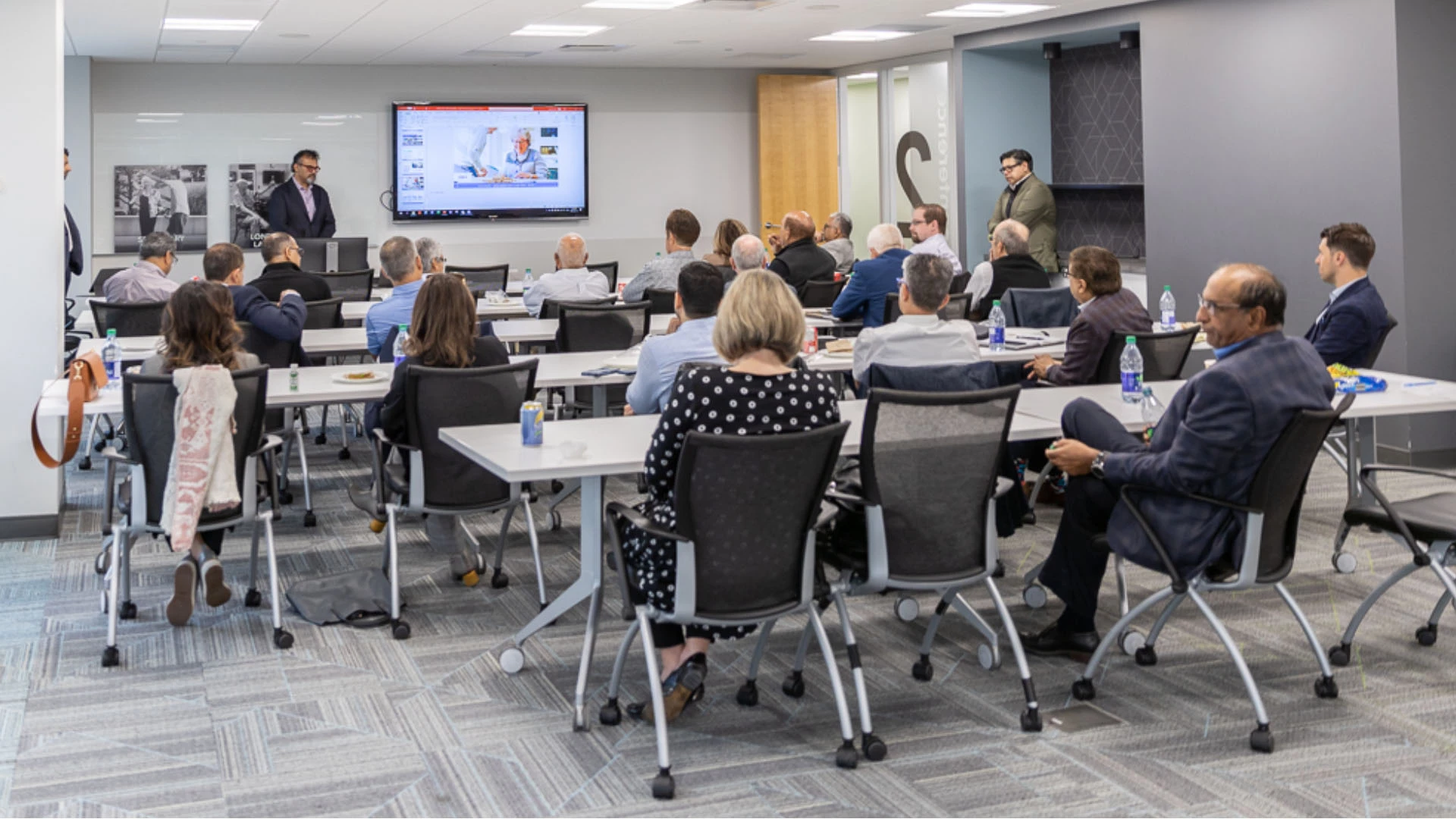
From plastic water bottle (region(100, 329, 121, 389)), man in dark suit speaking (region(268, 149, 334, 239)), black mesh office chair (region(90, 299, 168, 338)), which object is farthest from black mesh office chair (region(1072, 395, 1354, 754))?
man in dark suit speaking (region(268, 149, 334, 239))

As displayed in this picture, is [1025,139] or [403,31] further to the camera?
[1025,139]

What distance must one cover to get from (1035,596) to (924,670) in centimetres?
85

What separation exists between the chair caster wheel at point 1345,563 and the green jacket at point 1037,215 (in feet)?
20.5

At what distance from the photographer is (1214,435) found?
11.9 ft

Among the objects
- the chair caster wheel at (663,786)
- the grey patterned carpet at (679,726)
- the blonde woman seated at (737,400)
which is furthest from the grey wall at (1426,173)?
the chair caster wheel at (663,786)

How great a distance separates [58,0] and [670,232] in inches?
130

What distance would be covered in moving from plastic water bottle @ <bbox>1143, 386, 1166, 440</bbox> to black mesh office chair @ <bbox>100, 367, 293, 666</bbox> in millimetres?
2846

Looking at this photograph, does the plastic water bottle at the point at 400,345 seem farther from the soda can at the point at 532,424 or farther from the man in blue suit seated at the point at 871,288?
the man in blue suit seated at the point at 871,288

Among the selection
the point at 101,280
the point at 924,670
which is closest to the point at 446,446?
the point at 924,670

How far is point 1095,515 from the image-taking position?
4.18 m

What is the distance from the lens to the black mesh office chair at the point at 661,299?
791cm

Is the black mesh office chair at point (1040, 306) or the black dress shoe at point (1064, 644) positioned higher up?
the black mesh office chair at point (1040, 306)

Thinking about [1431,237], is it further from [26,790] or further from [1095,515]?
[26,790]

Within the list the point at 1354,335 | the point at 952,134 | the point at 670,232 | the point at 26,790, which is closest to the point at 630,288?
the point at 670,232
